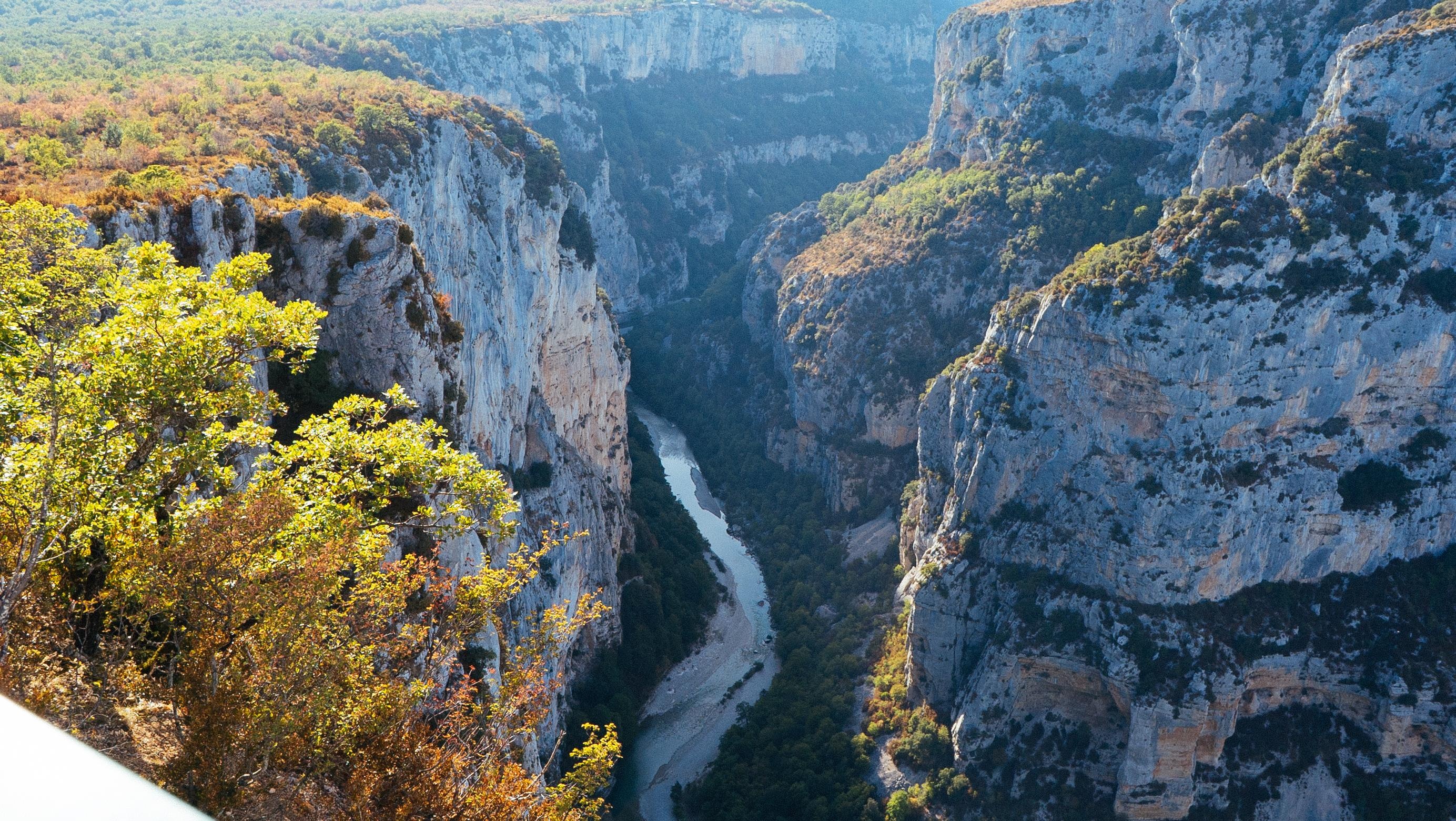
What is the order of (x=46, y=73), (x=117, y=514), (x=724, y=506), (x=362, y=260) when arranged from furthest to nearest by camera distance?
1. (x=724, y=506)
2. (x=46, y=73)
3. (x=362, y=260)
4. (x=117, y=514)

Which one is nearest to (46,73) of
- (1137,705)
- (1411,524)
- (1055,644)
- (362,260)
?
(362,260)

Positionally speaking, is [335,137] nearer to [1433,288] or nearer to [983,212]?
[1433,288]

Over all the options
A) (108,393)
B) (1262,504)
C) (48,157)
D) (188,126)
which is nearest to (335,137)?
(188,126)

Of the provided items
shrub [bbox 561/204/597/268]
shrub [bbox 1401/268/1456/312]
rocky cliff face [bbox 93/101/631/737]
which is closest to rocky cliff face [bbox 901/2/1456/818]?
shrub [bbox 1401/268/1456/312]

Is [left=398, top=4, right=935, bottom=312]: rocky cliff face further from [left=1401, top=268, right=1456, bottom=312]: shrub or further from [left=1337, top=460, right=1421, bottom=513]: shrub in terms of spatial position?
[left=1337, top=460, right=1421, bottom=513]: shrub

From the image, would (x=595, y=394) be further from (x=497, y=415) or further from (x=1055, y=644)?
(x=1055, y=644)

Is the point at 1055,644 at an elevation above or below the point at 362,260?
below

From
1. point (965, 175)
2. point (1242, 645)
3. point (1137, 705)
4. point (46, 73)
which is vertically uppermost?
point (46, 73)
